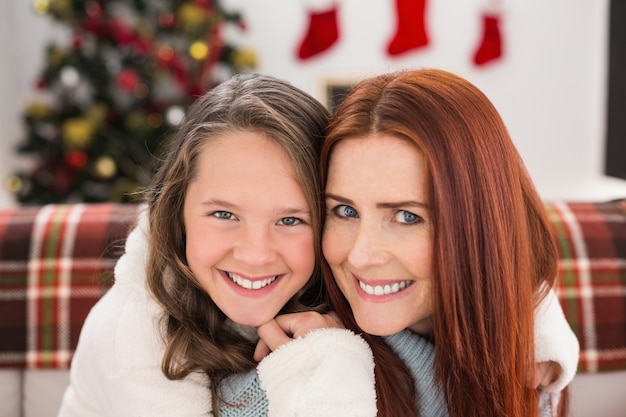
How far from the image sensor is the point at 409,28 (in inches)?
160

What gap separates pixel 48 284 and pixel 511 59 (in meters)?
3.30

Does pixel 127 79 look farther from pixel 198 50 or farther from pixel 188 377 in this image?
pixel 188 377

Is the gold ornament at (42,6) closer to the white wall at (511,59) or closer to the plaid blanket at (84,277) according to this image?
the white wall at (511,59)

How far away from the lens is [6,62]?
13.1ft

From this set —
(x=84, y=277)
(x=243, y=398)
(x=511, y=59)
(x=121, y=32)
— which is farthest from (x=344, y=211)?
(x=511, y=59)

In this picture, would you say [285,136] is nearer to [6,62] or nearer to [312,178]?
[312,178]

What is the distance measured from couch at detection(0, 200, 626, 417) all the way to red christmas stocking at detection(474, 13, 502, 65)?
2369mm

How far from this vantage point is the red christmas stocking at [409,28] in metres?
4.01

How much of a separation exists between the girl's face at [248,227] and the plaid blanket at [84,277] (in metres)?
0.51

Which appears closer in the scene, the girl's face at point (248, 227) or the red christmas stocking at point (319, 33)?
the girl's face at point (248, 227)

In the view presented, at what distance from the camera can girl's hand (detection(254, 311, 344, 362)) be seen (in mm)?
1390

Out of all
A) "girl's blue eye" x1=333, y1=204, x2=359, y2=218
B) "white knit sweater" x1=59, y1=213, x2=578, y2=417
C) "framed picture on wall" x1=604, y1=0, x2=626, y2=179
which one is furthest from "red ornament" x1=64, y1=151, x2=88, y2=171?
"framed picture on wall" x1=604, y1=0, x2=626, y2=179

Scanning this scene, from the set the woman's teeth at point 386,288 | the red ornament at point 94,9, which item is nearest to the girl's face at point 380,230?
the woman's teeth at point 386,288

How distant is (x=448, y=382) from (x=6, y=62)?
11.8 ft
